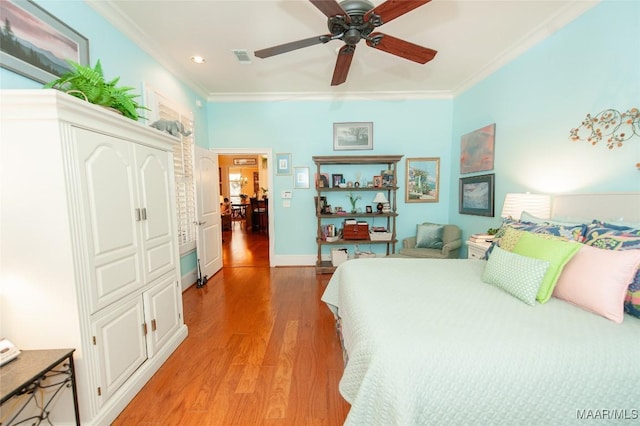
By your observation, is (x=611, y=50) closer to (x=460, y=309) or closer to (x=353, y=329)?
(x=460, y=309)

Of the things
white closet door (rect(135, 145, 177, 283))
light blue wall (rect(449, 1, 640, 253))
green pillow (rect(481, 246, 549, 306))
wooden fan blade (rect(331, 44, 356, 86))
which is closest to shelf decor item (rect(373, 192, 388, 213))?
light blue wall (rect(449, 1, 640, 253))

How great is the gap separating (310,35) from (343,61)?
616 mm

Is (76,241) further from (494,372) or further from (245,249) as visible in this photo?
(245,249)

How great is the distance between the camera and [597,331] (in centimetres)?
107

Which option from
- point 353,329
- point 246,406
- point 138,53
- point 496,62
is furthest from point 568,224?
point 138,53

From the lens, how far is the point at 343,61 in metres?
2.14

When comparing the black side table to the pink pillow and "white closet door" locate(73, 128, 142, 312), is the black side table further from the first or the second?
the pink pillow

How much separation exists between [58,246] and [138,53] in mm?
2268

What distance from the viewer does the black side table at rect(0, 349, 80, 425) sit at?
102 centimetres

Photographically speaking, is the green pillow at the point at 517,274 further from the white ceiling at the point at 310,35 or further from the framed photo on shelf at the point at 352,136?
the framed photo on shelf at the point at 352,136

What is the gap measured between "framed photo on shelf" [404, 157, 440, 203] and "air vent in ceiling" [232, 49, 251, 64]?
2.77 metres

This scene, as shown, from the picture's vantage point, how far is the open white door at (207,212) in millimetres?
3525

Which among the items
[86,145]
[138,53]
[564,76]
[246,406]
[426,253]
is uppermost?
[138,53]

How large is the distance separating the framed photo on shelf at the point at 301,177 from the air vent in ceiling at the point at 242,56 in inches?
65.9
